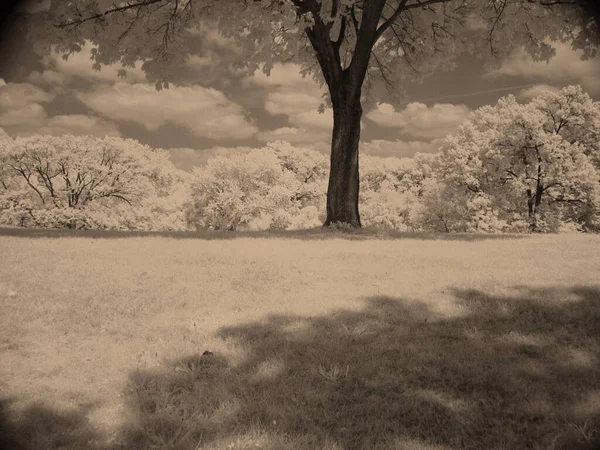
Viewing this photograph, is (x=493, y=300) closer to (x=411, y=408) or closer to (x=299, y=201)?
(x=411, y=408)

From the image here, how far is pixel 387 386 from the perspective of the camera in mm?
4023

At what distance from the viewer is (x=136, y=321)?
571 centimetres

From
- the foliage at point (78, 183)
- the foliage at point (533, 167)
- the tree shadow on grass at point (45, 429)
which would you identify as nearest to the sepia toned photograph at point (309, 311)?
the tree shadow on grass at point (45, 429)

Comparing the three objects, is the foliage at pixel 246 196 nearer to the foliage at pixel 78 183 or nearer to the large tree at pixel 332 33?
the foliage at pixel 78 183

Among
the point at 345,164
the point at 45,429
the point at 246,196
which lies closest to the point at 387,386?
the point at 45,429

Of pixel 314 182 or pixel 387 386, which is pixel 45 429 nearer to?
pixel 387 386

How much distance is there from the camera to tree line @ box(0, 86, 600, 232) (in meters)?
33.4

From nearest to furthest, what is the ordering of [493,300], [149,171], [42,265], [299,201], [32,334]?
[32,334], [493,300], [42,265], [149,171], [299,201]

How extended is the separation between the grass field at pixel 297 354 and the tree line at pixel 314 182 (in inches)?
1130

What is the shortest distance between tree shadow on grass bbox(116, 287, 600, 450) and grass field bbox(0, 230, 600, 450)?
16mm

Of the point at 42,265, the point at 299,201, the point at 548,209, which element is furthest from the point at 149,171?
the point at 42,265

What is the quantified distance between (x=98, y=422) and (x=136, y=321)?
2.27m

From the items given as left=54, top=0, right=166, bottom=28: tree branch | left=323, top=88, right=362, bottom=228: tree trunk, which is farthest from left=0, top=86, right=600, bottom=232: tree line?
left=54, top=0, right=166, bottom=28: tree branch

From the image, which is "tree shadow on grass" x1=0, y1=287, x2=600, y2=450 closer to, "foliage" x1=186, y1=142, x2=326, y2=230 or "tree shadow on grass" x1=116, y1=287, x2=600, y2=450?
"tree shadow on grass" x1=116, y1=287, x2=600, y2=450
